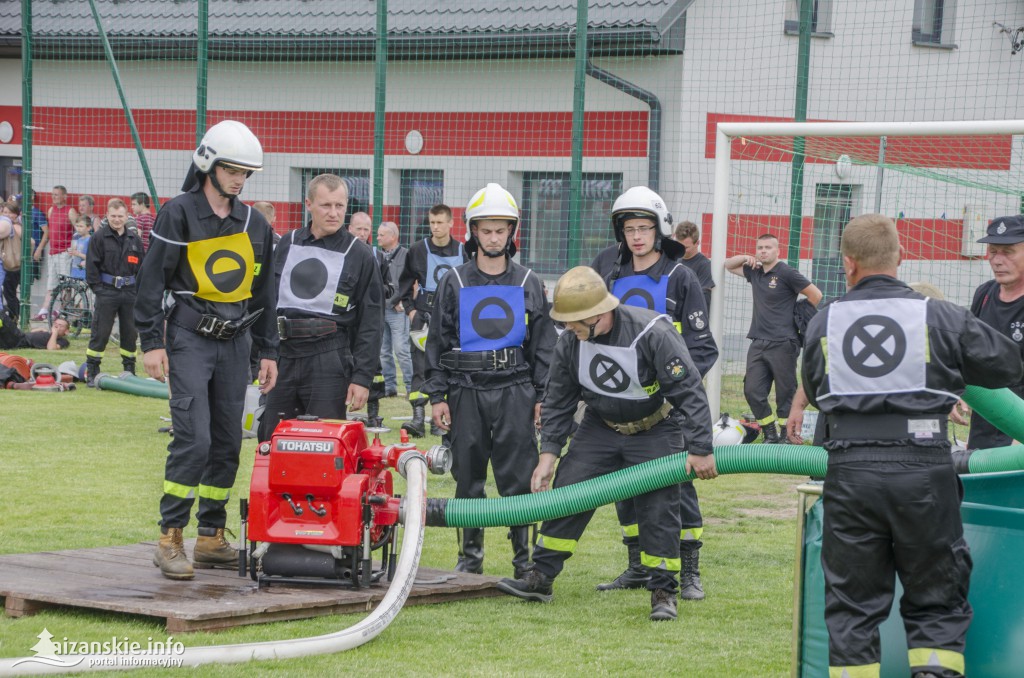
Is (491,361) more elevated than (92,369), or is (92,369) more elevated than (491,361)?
(491,361)

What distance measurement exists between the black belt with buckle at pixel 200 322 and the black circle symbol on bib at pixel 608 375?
1755 mm

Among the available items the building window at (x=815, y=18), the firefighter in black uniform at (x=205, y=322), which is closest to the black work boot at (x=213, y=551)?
the firefighter in black uniform at (x=205, y=322)

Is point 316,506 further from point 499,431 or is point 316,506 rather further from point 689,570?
point 689,570

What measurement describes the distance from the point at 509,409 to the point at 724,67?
1045cm

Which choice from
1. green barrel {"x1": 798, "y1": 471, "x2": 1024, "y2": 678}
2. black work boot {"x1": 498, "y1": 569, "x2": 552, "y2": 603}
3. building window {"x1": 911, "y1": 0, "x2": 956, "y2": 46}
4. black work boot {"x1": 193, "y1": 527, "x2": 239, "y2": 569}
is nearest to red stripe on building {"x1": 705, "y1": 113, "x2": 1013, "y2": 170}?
building window {"x1": 911, "y1": 0, "x2": 956, "y2": 46}

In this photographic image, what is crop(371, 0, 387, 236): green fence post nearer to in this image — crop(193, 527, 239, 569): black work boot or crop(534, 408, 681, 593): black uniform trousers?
crop(193, 527, 239, 569): black work boot

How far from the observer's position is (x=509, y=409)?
6.71m

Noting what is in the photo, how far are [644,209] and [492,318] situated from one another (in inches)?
40.9

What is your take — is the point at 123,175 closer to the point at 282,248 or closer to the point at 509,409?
the point at 282,248

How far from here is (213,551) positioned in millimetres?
6422

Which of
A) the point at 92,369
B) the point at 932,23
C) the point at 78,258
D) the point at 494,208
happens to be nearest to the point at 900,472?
the point at 494,208

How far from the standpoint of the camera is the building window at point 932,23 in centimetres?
1612

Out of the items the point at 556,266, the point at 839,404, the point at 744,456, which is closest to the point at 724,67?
the point at 556,266

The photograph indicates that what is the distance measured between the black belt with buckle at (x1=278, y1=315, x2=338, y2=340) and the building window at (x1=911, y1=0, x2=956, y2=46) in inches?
435
